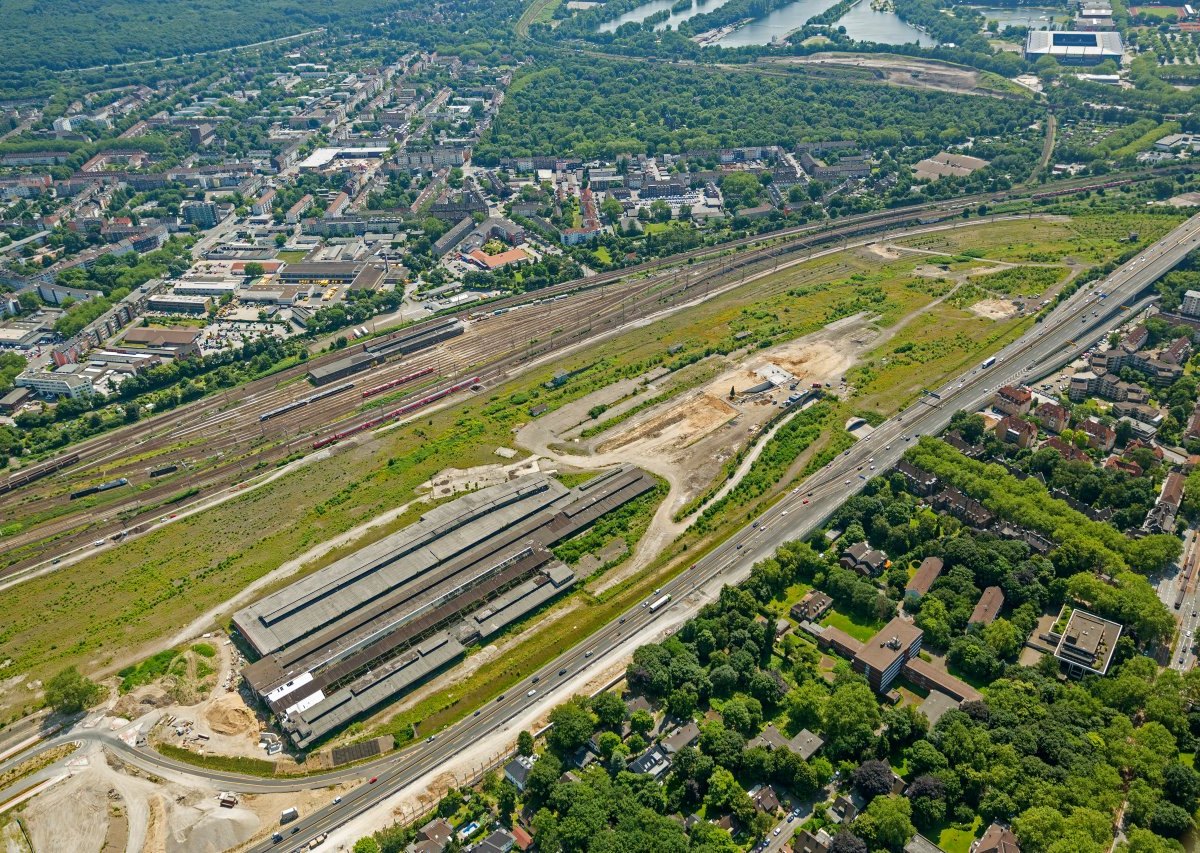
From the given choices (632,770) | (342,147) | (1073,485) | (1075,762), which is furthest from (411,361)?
(342,147)

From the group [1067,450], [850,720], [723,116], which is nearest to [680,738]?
[850,720]

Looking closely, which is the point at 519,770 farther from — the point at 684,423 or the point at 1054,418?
the point at 1054,418

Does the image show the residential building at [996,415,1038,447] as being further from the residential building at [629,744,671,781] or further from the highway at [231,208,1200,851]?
the residential building at [629,744,671,781]

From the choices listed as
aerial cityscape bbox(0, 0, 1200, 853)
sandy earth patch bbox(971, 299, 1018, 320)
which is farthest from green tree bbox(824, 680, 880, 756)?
sandy earth patch bbox(971, 299, 1018, 320)

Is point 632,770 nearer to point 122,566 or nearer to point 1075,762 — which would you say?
point 1075,762

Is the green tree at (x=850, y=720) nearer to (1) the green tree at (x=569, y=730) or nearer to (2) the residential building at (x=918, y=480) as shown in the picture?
(1) the green tree at (x=569, y=730)

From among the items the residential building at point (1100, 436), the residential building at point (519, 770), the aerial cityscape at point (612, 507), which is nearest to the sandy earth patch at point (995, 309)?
the aerial cityscape at point (612, 507)
